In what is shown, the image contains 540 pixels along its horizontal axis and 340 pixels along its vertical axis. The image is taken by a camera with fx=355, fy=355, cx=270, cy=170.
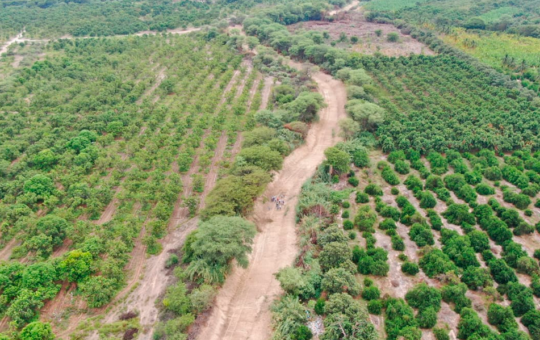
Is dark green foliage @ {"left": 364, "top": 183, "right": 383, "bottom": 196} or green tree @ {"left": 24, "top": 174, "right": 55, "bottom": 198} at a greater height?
dark green foliage @ {"left": 364, "top": 183, "right": 383, "bottom": 196}

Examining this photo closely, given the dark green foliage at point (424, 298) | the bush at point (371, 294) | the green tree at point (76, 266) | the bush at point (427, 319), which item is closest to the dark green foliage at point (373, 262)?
the bush at point (371, 294)

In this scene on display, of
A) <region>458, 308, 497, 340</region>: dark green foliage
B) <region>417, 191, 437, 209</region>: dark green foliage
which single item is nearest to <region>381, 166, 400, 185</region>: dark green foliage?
<region>417, 191, 437, 209</region>: dark green foliage

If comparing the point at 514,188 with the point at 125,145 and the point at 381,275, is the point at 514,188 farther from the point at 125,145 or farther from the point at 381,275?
the point at 125,145

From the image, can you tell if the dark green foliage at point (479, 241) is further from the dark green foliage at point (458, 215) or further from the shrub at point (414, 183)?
the shrub at point (414, 183)

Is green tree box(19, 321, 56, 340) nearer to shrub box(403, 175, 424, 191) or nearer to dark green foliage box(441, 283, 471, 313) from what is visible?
dark green foliage box(441, 283, 471, 313)

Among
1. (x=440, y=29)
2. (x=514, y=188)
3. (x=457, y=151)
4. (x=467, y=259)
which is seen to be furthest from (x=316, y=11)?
(x=467, y=259)

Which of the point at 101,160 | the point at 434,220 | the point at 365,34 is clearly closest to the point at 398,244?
the point at 434,220
